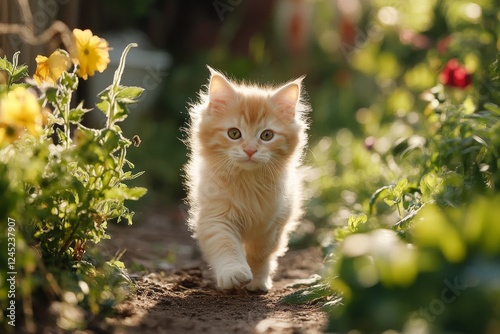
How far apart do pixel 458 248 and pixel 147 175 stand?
4778 mm

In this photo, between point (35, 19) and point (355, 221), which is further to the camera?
point (35, 19)

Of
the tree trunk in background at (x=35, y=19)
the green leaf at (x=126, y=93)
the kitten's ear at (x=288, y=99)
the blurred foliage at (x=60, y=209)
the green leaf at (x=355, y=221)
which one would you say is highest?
the tree trunk in background at (x=35, y=19)

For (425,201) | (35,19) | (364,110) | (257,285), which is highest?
(364,110)

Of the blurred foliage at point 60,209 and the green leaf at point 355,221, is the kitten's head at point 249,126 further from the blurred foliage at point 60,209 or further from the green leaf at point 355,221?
the blurred foliage at point 60,209

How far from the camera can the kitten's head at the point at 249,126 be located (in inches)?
134

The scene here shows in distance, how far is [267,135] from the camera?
11.5 feet

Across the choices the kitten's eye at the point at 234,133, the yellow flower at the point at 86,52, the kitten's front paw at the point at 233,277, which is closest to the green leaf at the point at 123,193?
the yellow flower at the point at 86,52

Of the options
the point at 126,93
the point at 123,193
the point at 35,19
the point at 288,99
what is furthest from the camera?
the point at 35,19

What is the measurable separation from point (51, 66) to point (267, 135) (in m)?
1.16

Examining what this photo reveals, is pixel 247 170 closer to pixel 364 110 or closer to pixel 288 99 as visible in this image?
pixel 288 99

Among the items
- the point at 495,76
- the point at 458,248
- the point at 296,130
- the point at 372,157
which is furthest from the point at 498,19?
the point at 458,248

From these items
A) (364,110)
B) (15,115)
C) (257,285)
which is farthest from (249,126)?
(364,110)

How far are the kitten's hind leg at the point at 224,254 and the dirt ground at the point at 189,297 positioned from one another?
13 centimetres

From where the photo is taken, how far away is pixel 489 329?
1.77 metres
